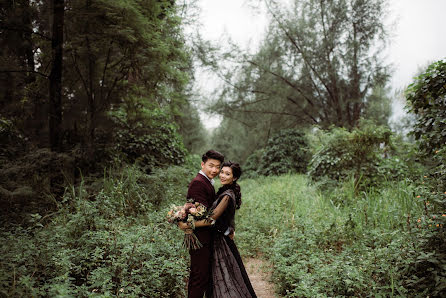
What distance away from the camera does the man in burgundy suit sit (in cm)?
286

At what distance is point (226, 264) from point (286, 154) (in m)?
13.0

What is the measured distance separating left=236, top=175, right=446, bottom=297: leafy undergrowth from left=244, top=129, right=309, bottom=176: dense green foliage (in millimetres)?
7084

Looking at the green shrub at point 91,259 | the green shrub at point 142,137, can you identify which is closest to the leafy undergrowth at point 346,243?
the green shrub at point 91,259

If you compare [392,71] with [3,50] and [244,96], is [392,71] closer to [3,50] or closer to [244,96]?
[244,96]

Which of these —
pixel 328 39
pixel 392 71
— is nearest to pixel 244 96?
pixel 328 39

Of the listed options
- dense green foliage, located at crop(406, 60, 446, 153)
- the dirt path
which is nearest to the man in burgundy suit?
the dirt path

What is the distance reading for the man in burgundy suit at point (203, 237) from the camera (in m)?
2.86

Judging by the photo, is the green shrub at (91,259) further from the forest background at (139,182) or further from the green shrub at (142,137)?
the green shrub at (142,137)

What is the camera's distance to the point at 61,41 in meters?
5.80

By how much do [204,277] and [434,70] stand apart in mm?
4540

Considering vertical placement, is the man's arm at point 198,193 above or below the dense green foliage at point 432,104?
below

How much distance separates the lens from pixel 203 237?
2.91 metres

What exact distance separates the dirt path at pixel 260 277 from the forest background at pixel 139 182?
21cm

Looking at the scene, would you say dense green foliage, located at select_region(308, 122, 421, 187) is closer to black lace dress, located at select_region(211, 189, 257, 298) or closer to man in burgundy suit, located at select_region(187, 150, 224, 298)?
black lace dress, located at select_region(211, 189, 257, 298)
